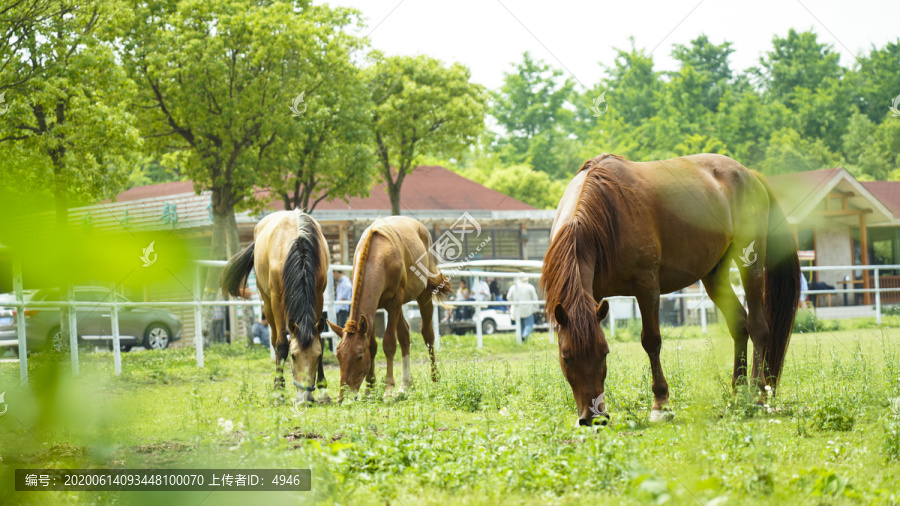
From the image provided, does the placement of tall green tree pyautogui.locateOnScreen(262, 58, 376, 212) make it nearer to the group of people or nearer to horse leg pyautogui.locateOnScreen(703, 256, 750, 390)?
the group of people

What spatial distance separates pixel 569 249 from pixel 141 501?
3734mm

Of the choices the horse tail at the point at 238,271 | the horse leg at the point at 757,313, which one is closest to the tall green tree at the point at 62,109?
the horse tail at the point at 238,271

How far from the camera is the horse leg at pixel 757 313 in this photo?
19.3 ft

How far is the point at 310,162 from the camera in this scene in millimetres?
19594

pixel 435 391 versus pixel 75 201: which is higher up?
pixel 75 201

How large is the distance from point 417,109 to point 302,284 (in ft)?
66.8

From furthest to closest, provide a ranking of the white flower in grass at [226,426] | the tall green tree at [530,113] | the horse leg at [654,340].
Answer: the tall green tree at [530,113], the horse leg at [654,340], the white flower in grass at [226,426]

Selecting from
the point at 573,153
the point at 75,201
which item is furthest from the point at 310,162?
the point at 573,153

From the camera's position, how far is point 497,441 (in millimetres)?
3830

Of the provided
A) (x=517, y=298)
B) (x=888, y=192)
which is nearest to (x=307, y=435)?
(x=517, y=298)

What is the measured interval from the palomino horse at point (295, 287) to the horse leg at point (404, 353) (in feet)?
2.64

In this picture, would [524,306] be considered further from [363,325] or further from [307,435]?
[307,435]

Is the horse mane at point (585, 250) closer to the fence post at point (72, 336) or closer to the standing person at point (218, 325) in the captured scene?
the fence post at point (72, 336)

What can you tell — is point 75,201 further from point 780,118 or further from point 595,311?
point 595,311
